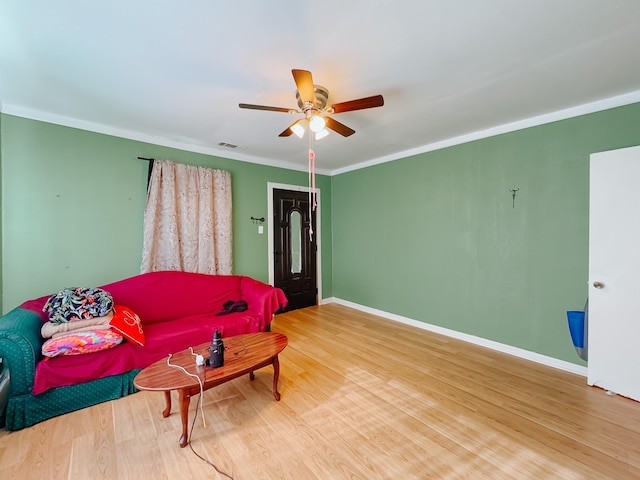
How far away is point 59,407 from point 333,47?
3.21 m

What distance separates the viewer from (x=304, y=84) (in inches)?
68.2

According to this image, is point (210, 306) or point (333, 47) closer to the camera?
point (333, 47)

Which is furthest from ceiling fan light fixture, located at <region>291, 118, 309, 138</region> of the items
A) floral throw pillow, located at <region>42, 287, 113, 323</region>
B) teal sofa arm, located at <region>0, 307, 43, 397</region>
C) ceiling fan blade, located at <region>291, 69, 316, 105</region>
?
teal sofa arm, located at <region>0, 307, 43, 397</region>

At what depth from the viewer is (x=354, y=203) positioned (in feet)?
15.6

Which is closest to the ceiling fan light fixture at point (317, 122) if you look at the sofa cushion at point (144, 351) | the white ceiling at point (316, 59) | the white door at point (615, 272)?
the white ceiling at point (316, 59)

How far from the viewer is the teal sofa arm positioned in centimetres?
178

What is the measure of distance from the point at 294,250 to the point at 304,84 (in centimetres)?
323

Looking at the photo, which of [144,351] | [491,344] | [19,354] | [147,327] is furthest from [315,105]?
[491,344]

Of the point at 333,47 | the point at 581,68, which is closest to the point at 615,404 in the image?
the point at 581,68

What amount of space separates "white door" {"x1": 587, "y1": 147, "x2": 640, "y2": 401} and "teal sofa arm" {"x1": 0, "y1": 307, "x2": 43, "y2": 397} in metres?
4.44

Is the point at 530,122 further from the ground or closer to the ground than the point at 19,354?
further from the ground

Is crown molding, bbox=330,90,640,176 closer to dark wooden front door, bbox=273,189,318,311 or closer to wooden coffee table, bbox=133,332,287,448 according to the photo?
dark wooden front door, bbox=273,189,318,311

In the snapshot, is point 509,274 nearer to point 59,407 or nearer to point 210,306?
point 210,306

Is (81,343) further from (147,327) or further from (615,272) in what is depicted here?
(615,272)
